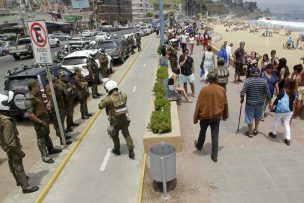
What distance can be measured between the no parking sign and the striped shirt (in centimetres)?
482

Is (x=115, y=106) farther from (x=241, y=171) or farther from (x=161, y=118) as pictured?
(x=241, y=171)

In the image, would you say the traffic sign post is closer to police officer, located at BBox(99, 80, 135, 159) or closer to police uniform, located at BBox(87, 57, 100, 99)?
police officer, located at BBox(99, 80, 135, 159)

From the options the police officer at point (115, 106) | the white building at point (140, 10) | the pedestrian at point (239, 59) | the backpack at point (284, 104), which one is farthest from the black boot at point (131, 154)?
the white building at point (140, 10)

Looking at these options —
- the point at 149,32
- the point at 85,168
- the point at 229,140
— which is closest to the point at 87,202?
the point at 85,168

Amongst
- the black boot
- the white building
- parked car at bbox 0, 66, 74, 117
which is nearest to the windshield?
parked car at bbox 0, 66, 74, 117

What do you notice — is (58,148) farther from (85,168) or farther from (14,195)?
(14,195)

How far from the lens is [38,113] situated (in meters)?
7.25

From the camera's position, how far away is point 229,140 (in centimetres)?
805

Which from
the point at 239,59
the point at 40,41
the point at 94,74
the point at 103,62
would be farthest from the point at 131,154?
the point at 103,62

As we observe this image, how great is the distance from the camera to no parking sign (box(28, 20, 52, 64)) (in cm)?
727

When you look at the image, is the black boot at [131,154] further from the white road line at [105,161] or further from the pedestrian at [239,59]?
the pedestrian at [239,59]

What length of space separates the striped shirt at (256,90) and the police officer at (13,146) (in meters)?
5.22

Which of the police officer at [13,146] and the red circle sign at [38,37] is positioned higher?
the red circle sign at [38,37]

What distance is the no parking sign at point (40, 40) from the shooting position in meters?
7.27
